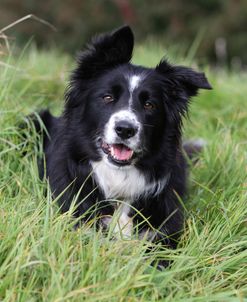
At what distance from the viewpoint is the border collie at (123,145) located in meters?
3.52

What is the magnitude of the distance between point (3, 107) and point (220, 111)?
2.71m

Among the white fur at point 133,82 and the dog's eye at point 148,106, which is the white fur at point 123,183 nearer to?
the dog's eye at point 148,106

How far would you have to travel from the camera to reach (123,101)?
346cm

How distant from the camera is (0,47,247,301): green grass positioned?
262 centimetres

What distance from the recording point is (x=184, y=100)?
372 cm

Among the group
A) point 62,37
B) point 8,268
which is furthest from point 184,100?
point 62,37

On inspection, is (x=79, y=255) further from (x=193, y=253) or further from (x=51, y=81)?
(x=51, y=81)

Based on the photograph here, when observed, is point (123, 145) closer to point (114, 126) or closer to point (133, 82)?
point (114, 126)

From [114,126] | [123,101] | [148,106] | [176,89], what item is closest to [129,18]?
[176,89]

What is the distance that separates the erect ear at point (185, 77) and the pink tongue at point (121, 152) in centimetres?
61

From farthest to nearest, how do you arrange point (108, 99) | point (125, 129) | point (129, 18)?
point (129, 18), point (108, 99), point (125, 129)

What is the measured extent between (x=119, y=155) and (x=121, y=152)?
0.02 meters

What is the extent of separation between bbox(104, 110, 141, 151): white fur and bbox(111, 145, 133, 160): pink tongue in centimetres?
6

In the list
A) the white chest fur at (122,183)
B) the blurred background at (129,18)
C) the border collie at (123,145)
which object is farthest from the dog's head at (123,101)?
the blurred background at (129,18)
